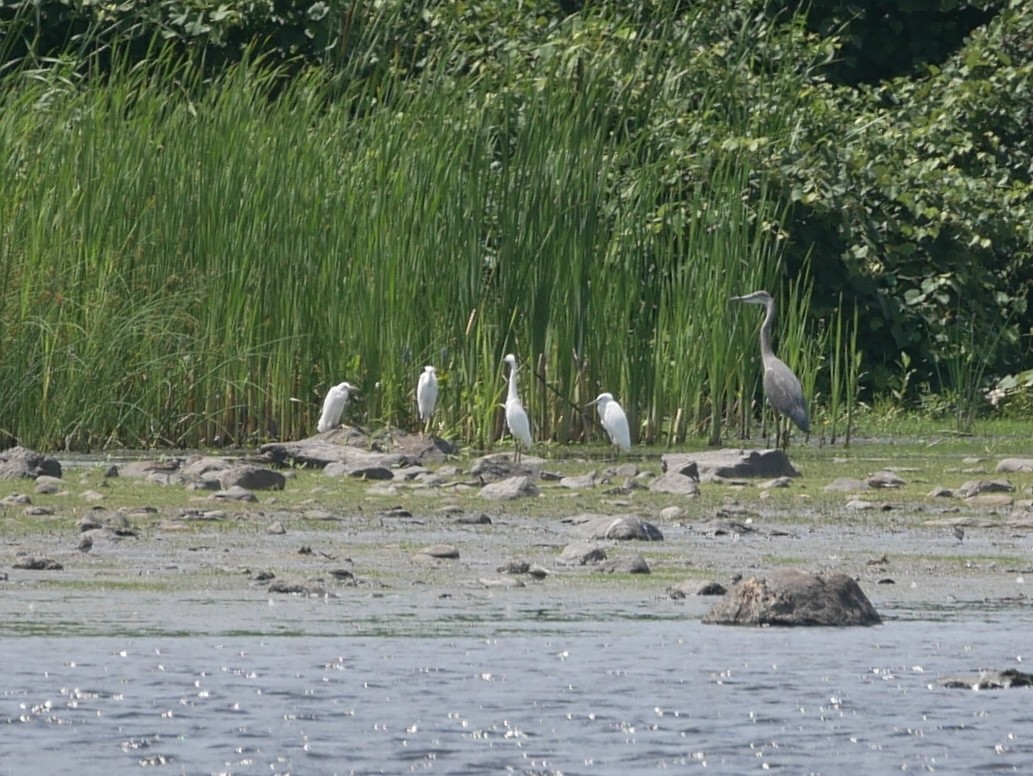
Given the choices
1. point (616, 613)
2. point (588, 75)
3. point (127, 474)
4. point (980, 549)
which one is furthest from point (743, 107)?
point (616, 613)

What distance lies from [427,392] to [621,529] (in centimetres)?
364

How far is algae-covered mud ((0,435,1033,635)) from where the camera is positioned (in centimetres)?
557

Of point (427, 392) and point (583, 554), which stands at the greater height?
point (427, 392)

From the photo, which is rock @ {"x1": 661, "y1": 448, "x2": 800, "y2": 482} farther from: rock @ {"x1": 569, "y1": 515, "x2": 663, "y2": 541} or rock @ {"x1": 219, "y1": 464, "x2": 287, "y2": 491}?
rock @ {"x1": 569, "y1": 515, "x2": 663, "y2": 541}

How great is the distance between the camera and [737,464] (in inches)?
386

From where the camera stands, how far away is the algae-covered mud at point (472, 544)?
219 inches

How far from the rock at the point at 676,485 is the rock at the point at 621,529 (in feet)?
4.95

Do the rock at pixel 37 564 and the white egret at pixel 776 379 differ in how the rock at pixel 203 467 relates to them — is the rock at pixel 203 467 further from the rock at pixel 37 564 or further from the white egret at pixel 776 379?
the white egret at pixel 776 379

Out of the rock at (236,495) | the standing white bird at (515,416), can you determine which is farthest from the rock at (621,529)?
the standing white bird at (515,416)

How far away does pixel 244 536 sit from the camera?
7.25 meters

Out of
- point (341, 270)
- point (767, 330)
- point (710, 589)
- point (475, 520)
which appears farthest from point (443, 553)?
point (767, 330)

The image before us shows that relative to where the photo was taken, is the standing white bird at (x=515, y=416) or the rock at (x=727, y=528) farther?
the standing white bird at (x=515, y=416)

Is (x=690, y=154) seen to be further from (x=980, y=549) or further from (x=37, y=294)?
(x=980, y=549)

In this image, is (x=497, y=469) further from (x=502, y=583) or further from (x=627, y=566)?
(x=502, y=583)
